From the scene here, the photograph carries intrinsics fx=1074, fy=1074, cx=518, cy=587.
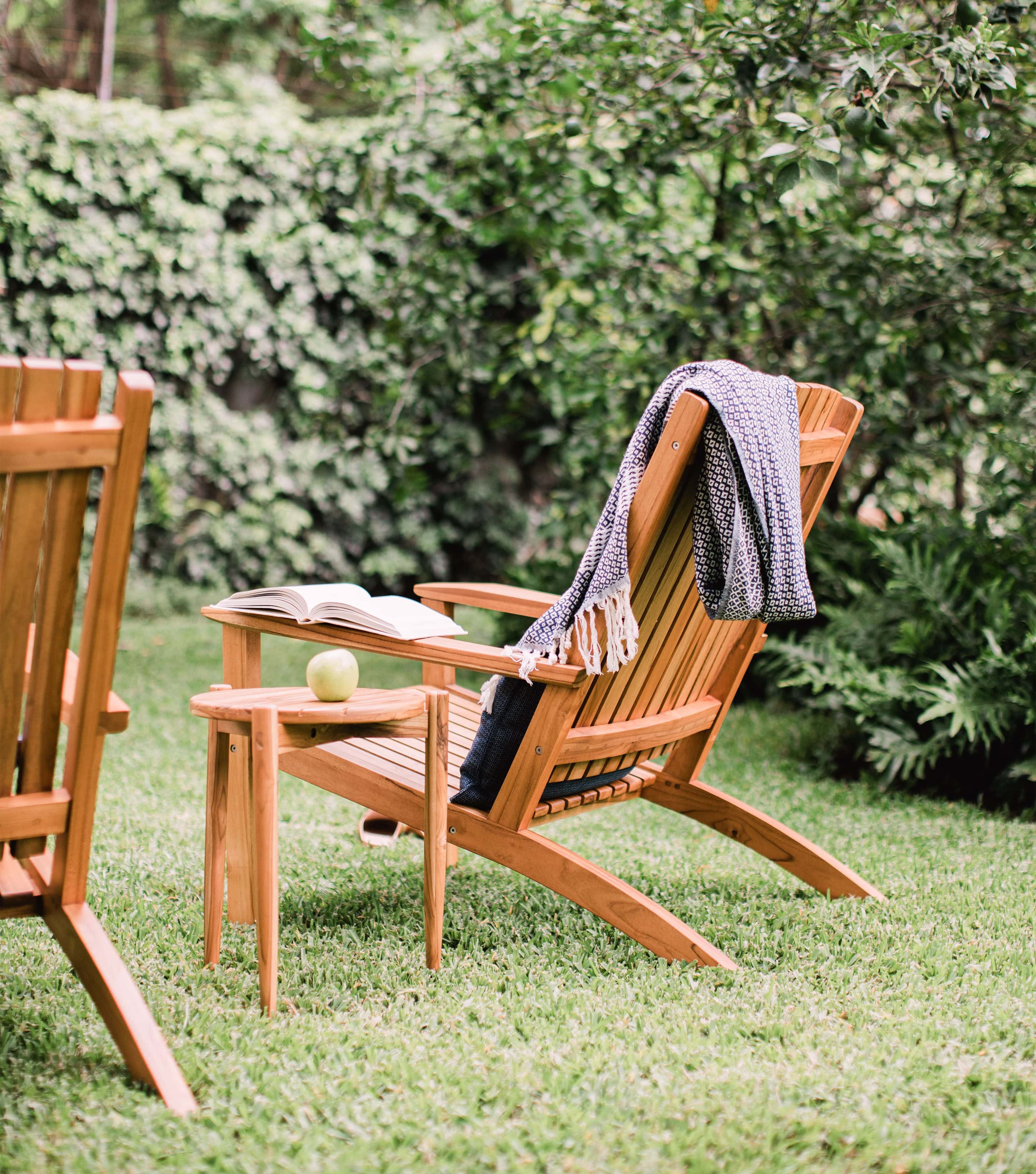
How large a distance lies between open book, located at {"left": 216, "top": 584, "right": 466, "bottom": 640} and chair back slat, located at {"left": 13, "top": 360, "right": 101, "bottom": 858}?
634mm

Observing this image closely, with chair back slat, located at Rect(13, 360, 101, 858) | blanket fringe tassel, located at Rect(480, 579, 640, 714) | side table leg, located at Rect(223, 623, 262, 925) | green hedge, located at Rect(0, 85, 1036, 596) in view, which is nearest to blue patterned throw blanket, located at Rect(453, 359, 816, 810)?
blanket fringe tassel, located at Rect(480, 579, 640, 714)

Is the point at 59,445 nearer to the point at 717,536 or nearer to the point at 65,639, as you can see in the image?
the point at 65,639

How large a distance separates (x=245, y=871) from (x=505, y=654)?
0.81m

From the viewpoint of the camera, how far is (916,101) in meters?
3.13

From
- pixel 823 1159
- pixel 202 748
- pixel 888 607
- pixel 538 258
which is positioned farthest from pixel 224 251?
pixel 823 1159

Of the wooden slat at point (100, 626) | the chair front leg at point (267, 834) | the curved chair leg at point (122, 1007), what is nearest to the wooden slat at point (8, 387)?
the wooden slat at point (100, 626)

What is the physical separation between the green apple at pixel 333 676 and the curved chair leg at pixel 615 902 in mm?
480

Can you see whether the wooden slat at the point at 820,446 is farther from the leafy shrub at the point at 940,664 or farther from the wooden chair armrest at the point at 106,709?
the wooden chair armrest at the point at 106,709

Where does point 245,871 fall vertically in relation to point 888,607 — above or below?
below

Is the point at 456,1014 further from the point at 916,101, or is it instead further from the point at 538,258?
the point at 538,258

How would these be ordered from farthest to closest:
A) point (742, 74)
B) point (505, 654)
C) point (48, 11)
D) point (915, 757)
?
point (48, 11), point (915, 757), point (742, 74), point (505, 654)

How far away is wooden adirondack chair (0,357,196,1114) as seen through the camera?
1548 millimetres

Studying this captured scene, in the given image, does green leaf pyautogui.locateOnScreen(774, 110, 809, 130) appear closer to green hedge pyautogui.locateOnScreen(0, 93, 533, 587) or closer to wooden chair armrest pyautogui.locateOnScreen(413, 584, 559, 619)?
wooden chair armrest pyautogui.locateOnScreen(413, 584, 559, 619)

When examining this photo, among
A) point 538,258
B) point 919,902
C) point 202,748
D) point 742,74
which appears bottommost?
point 202,748
